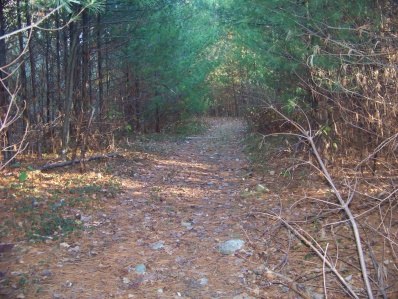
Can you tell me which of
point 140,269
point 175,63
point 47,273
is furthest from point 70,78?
point 175,63

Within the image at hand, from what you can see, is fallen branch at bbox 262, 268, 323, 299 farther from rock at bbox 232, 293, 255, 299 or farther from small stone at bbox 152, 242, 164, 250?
small stone at bbox 152, 242, 164, 250

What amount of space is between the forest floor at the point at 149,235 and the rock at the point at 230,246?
0.26 ft

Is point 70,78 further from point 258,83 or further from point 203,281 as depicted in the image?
point 258,83

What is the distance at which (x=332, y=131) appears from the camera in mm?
7383

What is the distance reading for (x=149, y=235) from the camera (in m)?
5.39

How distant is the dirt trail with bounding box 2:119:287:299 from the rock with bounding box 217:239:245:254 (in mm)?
71

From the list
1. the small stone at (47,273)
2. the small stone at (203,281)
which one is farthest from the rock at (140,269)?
the small stone at (47,273)

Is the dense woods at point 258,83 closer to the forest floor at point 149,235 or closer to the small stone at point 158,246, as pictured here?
the forest floor at point 149,235

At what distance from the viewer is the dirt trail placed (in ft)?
13.1

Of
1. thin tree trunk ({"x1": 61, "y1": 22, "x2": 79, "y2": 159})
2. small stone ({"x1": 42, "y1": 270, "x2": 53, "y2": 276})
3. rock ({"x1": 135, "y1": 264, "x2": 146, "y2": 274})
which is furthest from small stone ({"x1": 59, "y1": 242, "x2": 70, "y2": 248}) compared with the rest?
thin tree trunk ({"x1": 61, "y1": 22, "x2": 79, "y2": 159})

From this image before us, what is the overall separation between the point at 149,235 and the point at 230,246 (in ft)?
4.01

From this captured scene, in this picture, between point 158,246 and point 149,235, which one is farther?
point 149,235

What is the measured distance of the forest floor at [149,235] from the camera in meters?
4.02

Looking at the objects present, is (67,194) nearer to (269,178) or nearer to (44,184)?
(44,184)
